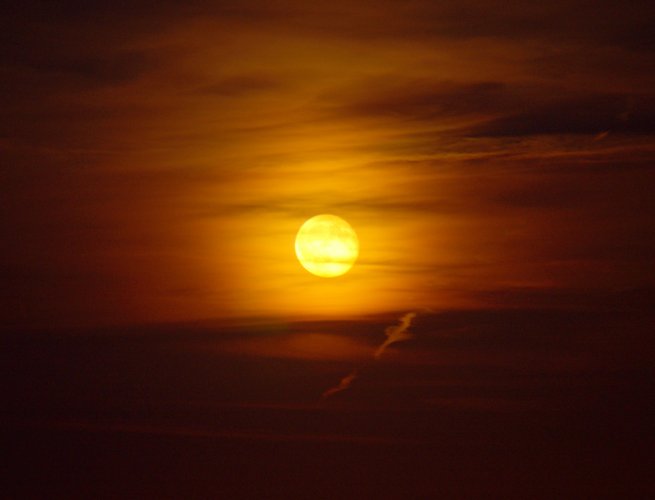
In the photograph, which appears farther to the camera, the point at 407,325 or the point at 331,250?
the point at 331,250

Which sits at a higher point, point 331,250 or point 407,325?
point 331,250
